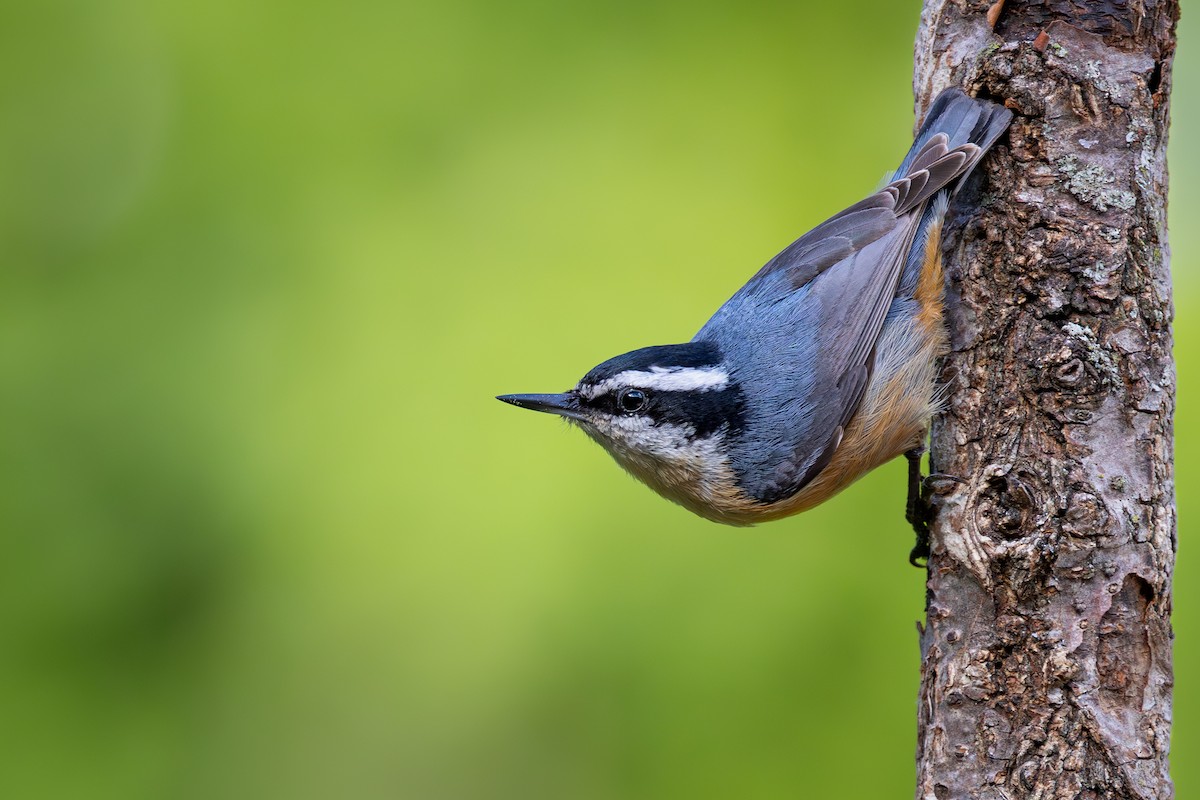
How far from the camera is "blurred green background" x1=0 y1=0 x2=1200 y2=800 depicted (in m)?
3.09

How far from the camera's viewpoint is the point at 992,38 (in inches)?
92.7

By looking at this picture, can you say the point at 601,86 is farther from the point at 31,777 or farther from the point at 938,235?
the point at 31,777

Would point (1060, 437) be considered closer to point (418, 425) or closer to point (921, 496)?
point (921, 496)

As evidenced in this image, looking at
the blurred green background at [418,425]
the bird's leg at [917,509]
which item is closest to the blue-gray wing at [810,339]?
the bird's leg at [917,509]

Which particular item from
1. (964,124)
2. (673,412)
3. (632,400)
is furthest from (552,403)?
(964,124)

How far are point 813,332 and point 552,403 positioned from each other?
2.39 feet

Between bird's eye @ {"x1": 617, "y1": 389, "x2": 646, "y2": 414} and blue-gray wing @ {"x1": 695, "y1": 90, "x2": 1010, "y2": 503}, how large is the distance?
26cm

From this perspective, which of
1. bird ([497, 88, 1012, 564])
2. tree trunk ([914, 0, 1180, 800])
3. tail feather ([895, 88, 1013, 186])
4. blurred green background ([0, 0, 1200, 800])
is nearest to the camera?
tree trunk ([914, 0, 1180, 800])

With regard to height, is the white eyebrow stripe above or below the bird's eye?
above

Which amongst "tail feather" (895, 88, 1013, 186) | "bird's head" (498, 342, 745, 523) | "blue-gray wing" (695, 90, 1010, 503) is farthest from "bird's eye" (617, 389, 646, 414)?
"tail feather" (895, 88, 1013, 186)

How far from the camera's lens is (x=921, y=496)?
2.39 metres

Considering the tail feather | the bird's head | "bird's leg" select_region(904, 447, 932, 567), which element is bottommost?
"bird's leg" select_region(904, 447, 932, 567)

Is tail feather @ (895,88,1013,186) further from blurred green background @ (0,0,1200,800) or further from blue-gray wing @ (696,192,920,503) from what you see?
blurred green background @ (0,0,1200,800)

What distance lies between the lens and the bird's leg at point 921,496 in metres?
2.32
